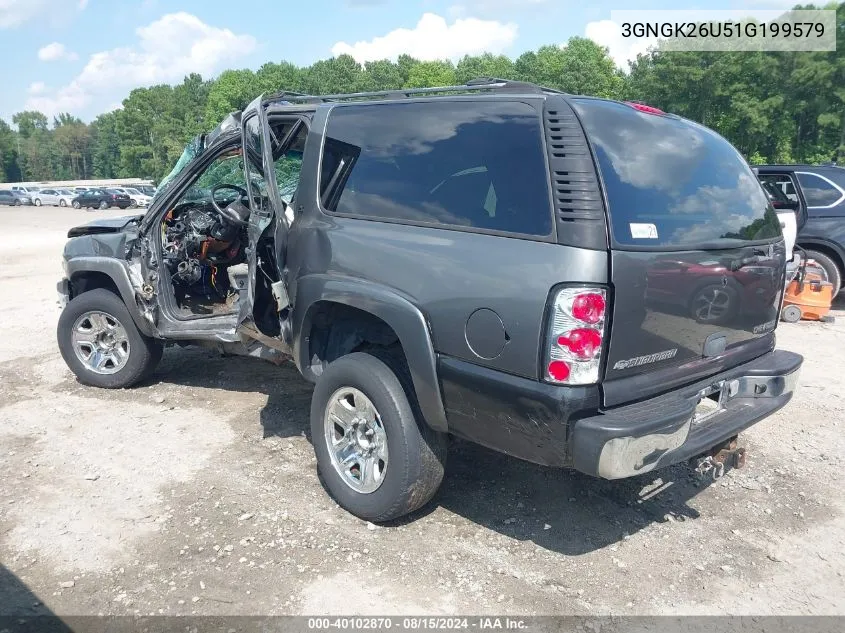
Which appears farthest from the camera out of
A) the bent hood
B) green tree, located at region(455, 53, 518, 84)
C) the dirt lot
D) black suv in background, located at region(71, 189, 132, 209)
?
green tree, located at region(455, 53, 518, 84)

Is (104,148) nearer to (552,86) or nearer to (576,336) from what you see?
(552,86)

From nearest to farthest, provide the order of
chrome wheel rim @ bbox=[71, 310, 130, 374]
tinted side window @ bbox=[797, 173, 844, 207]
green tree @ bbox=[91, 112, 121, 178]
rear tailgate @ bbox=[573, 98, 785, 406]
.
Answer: rear tailgate @ bbox=[573, 98, 785, 406] < chrome wheel rim @ bbox=[71, 310, 130, 374] < tinted side window @ bbox=[797, 173, 844, 207] < green tree @ bbox=[91, 112, 121, 178]

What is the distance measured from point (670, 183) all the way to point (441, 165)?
3.56ft

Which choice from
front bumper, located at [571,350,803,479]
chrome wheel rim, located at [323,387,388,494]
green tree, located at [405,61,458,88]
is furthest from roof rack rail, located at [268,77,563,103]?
green tree, located at [405,61,458,88]

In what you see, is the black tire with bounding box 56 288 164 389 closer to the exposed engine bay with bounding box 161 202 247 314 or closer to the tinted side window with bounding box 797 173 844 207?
the exposed engine bay with bounding box 161 202 247 314

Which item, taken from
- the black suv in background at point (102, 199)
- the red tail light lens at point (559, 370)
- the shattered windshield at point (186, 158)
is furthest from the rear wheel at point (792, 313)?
the black suv in background at point (102, 199)

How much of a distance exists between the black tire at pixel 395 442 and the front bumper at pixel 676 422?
86 centimetres

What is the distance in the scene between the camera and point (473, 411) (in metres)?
3.02

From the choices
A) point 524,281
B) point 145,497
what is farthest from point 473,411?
point 145,497

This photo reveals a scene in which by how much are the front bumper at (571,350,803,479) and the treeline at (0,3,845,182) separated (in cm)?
2484

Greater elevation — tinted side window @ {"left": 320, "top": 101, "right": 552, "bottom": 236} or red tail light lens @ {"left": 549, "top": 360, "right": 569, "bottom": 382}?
tinted side window @ {"left": 320, "top": 101, "right": 552, "bottom": 236}

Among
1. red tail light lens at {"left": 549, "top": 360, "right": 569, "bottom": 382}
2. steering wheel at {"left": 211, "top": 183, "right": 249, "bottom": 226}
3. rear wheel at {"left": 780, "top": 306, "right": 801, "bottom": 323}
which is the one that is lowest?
rear wheel at {"left": 780, "top": 306, "right": 801, "bottom": 323}

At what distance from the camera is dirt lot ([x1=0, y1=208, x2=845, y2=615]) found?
3076mm

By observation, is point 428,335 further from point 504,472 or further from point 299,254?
point 504,472
